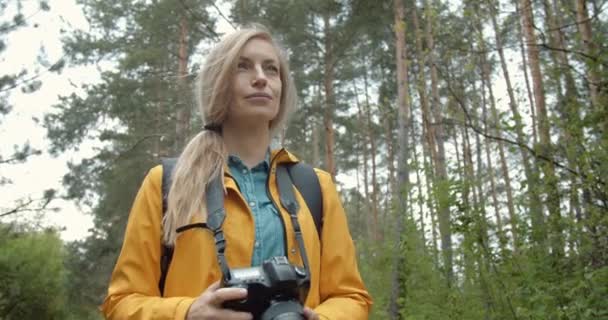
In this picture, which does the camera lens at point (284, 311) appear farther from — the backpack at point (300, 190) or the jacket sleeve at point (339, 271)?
the backpack at point (300, 190)

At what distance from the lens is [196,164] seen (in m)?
2.00

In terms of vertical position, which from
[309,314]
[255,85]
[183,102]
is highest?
[183,102]

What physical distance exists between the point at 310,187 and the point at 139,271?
699 mm

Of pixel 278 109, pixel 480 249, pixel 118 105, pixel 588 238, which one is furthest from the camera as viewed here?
pixel 118 105

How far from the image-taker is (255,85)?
211cm

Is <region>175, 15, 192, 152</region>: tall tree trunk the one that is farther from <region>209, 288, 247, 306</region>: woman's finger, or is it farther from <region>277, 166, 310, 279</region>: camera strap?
<region>209, 288, 247, 306</region>: woman's finger

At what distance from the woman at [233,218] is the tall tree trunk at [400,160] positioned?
4622mm

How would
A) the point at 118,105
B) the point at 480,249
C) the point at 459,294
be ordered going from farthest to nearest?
the point at 118,105
the point at 459,294
the point at 480,249

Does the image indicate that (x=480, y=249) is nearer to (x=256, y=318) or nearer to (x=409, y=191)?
(x=409, y=191)

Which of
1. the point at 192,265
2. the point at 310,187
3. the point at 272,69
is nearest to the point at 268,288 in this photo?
the point at 192,265

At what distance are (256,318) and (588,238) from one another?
3693mm

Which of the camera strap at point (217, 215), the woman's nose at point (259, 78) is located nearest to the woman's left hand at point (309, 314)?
the camera strap at point (217, 215)

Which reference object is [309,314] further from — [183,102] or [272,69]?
[183,102]

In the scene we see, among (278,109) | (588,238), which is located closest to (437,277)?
(588,238)
